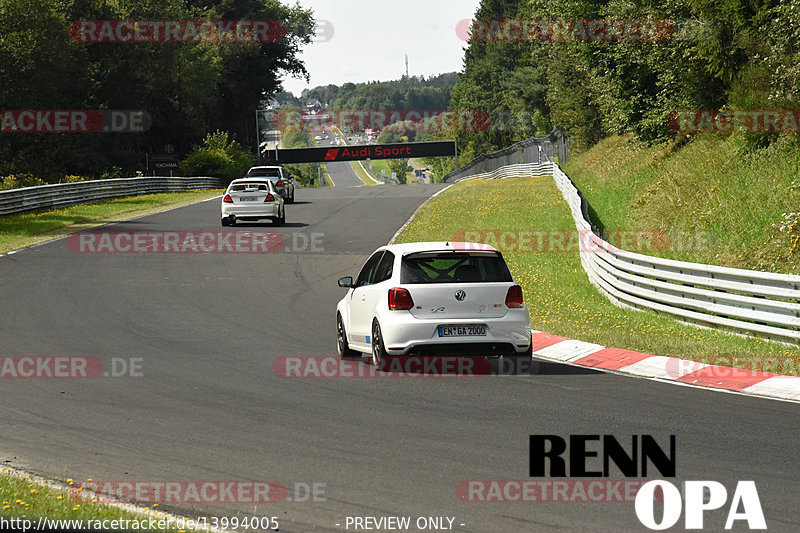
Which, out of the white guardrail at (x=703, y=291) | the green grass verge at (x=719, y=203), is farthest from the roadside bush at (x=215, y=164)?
the white guardrail at (x=703, y=291)

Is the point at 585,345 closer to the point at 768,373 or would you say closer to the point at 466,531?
the point at 768,373

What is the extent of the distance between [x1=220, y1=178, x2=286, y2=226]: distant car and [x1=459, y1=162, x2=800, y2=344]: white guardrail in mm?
14937

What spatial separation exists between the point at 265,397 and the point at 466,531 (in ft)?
15.3

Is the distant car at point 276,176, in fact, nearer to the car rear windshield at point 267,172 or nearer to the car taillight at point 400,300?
the car rear windshield at point 267,172

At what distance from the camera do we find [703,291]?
14.8 metres

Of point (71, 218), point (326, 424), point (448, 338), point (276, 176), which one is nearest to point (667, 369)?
point (448, 338)

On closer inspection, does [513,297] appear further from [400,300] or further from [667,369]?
[667,369]

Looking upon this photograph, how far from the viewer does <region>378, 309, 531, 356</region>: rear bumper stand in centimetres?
1146

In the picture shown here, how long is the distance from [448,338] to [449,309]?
34 cm

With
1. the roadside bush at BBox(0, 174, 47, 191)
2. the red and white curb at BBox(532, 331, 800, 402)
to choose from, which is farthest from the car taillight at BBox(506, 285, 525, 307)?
the roadside bush at BBox(0, 174, 47, 191)

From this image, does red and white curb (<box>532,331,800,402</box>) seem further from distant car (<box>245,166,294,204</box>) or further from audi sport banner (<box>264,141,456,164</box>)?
audi sport banner (<box>264,141,456,164</box>)

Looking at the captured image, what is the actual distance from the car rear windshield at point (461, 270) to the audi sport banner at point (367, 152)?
92.8 metres

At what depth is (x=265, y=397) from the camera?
410 inches

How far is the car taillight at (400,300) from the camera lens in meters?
11.6
